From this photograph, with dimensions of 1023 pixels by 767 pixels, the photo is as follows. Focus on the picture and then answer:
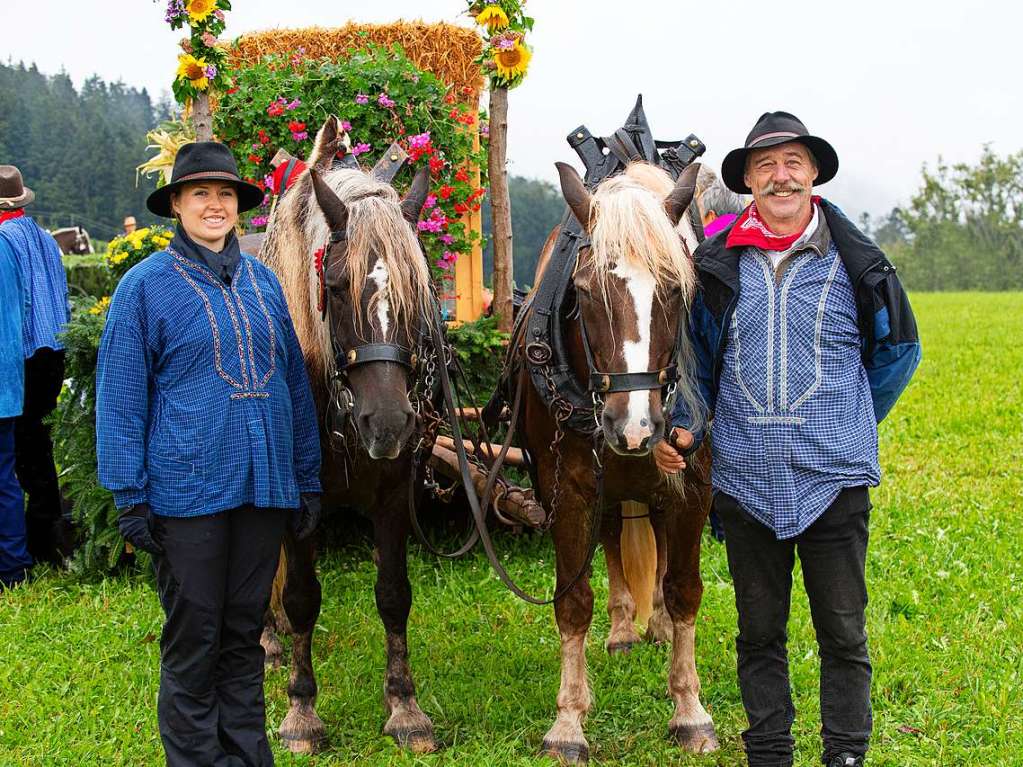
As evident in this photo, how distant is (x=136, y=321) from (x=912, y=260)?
196 feet

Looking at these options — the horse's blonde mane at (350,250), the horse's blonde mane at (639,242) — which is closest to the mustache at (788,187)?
the horse's blonde mane at (639,242)

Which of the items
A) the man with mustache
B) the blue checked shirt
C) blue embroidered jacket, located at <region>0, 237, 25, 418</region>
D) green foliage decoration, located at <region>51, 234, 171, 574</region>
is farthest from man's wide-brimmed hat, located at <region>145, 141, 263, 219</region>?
blue embroidered jacket, located at <region>0, 237, 25, 418</region>

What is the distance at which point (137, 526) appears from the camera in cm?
273

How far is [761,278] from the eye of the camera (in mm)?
2867

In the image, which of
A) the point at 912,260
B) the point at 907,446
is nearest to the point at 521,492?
the point at 907,446

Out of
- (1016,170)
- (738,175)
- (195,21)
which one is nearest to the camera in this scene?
(738,175)

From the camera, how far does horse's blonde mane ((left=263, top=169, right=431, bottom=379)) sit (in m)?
3.22

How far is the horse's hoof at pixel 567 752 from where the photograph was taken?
11.6ft

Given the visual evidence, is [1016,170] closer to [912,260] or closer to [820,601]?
[912,260]

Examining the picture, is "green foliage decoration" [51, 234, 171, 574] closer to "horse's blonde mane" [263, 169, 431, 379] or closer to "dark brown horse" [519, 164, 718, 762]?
"horse's blonde mane" [263, 169, 431, 379]

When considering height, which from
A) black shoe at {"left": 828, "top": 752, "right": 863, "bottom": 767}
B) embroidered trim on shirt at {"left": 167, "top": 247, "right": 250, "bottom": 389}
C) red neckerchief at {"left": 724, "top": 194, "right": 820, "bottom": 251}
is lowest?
black shoe at {"left": 828, "top": 752, "right": 863, "bottom": 767}

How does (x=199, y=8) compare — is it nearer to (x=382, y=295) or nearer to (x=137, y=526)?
(x=382, y=295)

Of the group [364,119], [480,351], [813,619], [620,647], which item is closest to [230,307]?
[813,619]

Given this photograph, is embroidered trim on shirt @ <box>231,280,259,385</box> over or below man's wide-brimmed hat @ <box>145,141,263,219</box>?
below
